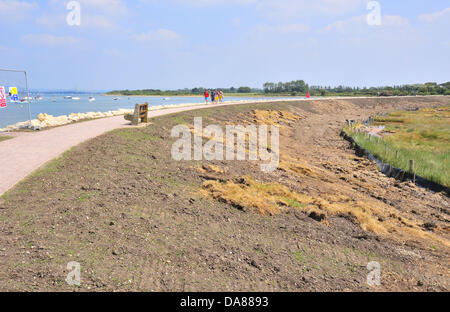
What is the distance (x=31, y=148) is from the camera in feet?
36.2

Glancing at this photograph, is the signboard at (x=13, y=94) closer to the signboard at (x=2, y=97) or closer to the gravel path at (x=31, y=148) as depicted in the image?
the signboard at (x=2, y=97)

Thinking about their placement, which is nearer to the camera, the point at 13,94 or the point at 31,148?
the point at 31,148

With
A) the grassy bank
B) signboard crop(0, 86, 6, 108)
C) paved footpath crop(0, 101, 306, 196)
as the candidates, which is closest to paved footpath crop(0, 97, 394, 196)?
paved footpath crop(0, 101, 306, 196)

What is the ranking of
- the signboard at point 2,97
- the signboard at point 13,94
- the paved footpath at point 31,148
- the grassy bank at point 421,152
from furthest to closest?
the grassy bank at point 421,152 < the signboard at point 13,94 < the signboard at point 2,97 < the paved footpath at point 31,148

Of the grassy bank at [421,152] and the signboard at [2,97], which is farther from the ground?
the signboard at [2,97]

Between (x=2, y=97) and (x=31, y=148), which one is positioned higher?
(x=2, y=97)

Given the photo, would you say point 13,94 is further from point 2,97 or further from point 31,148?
point 31,148

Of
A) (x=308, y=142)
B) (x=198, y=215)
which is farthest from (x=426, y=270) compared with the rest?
(x=308, y=142)

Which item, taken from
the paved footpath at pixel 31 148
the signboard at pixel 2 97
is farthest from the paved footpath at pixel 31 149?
the signboard at pixel 2 97

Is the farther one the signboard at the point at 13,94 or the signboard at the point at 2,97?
the signboard at the point at 13,94

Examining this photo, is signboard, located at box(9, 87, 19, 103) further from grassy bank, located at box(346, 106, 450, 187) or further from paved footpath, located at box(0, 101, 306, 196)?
grassy bank, located at box(346, 106, 450, 187)

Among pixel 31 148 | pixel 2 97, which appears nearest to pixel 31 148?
pixel 31 148

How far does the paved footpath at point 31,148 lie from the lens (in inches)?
329

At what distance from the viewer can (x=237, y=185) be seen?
396 inches
